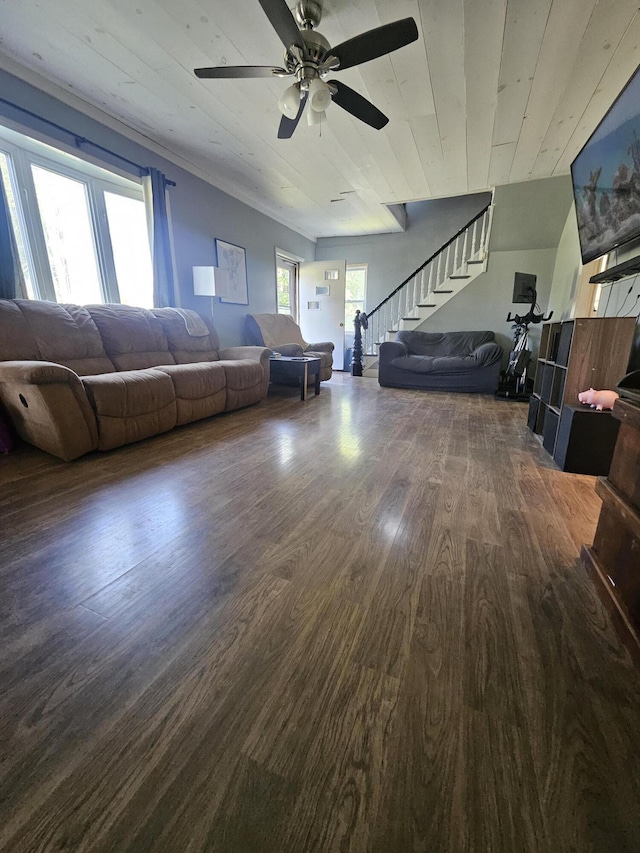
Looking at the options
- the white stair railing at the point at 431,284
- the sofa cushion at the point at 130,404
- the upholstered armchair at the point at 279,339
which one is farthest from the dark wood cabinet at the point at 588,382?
the white stair railing at the point at 431,284

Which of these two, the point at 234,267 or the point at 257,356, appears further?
the point at 234,267

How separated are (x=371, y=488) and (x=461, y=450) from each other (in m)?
0.99

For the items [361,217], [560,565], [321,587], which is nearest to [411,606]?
[321,587]

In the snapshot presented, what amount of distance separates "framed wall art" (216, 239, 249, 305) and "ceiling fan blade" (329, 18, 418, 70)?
2.73 metres

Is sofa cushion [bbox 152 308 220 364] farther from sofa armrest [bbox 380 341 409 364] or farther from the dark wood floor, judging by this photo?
sofa armrest [bbox 380 341 409 364]

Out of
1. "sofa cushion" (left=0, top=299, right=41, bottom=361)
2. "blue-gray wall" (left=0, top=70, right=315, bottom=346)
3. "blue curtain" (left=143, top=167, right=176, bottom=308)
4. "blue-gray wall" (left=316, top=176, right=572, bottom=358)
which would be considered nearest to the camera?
"sofa cushion" (left=0, top=299, right=41, bottom=361)

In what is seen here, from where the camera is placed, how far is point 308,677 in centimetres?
87

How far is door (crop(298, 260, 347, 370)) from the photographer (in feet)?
19.7

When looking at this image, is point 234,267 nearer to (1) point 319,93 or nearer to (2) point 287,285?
(2) point 287,285

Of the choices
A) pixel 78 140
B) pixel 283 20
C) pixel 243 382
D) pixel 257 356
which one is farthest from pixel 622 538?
pixel 78 140

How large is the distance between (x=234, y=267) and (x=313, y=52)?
2.98m

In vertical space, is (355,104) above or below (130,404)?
above

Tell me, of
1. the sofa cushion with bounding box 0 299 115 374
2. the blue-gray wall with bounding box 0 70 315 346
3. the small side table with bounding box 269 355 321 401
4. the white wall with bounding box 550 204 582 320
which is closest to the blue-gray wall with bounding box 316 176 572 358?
the white wall with bounding box 550 204 582 320

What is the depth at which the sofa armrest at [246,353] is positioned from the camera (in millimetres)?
3756
